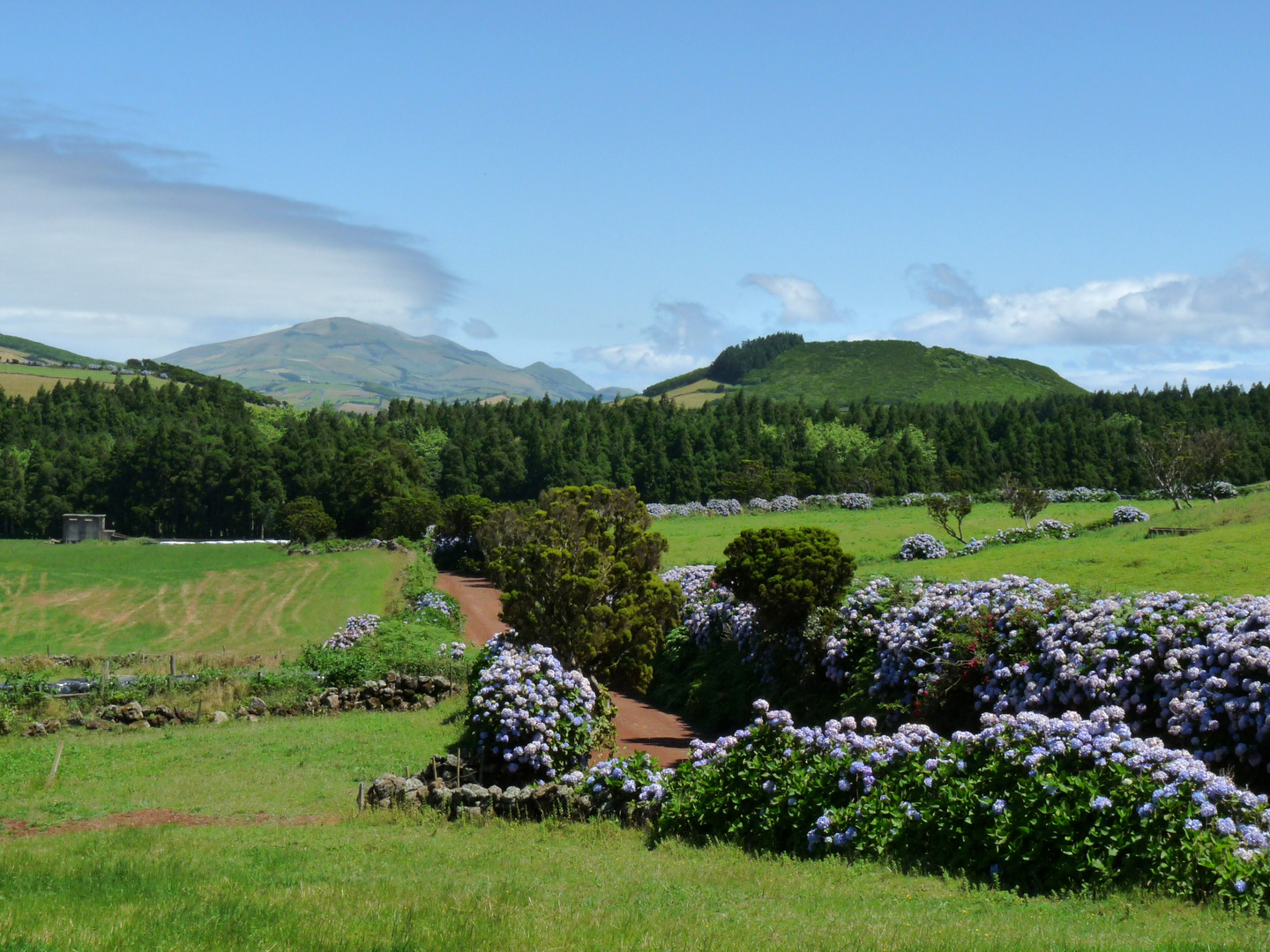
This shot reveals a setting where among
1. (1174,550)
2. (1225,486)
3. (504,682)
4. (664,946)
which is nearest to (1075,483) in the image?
(1225,486)

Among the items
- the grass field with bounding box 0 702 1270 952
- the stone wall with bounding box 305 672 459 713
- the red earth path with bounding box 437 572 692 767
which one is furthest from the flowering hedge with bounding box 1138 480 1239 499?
the grass field with bounding box 0 702 1270 952

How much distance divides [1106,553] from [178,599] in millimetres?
45319

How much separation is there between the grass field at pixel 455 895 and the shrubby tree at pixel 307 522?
78.9 m

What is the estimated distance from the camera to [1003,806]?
9992 mm

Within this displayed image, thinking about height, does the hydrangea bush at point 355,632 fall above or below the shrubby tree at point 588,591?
below

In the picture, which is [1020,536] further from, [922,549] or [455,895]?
[455,895]

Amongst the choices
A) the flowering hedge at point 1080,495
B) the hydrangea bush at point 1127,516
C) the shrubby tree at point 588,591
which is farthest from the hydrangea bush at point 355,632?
the flowering hedge at point 1080,495

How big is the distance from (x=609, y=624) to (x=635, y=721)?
2.89 meters

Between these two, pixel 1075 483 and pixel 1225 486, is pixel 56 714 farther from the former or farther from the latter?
pixel 1075 483

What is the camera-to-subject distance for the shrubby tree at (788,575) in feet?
74.0

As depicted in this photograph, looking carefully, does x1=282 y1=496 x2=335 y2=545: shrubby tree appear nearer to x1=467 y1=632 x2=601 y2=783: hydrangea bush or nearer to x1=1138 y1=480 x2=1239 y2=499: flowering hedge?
x1=1138 y1=480 x2=1239 y2=499: flowering hedge

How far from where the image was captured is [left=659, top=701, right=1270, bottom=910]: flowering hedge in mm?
8891

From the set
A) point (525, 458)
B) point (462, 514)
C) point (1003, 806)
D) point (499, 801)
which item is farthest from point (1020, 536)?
point (525, 458)

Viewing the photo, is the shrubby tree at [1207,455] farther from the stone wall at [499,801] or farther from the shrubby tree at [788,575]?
the stone wall at [499,801]
